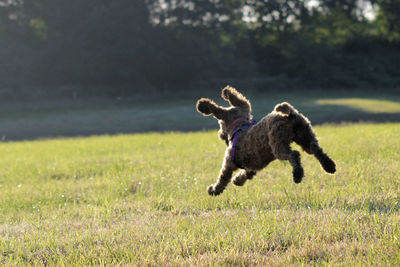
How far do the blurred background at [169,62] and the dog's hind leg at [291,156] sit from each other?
86.2ft

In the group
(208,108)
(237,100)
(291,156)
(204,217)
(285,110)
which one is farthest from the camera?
(237,100)

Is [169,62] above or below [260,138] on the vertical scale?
above

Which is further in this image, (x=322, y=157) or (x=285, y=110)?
(x=285, y=110)

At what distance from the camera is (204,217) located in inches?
205

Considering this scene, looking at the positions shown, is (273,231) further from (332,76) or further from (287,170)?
(332,76)

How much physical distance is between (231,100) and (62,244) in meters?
2.62

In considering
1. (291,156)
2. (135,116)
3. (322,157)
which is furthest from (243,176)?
(135,116)

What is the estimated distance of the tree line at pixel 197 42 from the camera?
4162 cm

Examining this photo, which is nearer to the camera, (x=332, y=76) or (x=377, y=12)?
(x=332, y=76)

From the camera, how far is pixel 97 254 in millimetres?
4148

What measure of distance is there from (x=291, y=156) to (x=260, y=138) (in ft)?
1.84

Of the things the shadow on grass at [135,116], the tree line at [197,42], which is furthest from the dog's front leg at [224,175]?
the tree line at [197,42]

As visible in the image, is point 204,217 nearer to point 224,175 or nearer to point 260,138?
point 224,175

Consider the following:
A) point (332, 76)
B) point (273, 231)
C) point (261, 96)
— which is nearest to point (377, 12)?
point (332, 76)
